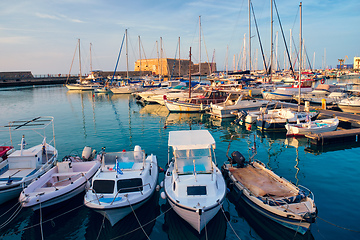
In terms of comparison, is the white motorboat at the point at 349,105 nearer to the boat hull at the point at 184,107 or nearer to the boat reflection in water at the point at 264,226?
the boat hull at the point at 184,107

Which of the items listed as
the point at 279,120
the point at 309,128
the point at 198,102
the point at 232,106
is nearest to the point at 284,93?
the point at 232,106

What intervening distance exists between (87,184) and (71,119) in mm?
24443

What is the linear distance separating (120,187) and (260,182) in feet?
21.2

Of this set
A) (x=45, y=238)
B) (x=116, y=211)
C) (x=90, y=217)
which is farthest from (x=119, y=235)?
(x=45, y=238)

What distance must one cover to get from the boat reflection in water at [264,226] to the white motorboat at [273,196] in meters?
0.22

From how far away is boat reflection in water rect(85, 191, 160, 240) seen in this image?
9.56 meters

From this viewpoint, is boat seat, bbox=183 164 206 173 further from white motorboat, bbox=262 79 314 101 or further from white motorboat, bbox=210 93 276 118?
white motorboat, bbox=262 79 314 101

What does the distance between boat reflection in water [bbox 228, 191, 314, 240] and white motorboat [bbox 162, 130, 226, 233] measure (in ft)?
4.94

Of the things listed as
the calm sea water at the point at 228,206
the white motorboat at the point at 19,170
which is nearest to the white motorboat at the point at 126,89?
the calm sea water at the point at 228,206

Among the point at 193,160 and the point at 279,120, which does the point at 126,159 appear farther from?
the point at 279,120

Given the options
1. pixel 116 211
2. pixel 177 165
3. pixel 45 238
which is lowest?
pixel 45 238

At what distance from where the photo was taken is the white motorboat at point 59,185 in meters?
10.3

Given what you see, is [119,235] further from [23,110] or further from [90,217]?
[23,110]

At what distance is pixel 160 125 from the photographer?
28234 millimetres
